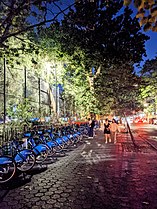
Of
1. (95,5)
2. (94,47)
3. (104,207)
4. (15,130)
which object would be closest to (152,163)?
(104,207)

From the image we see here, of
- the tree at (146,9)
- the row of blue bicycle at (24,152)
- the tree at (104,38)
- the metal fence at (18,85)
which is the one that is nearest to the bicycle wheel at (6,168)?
the row of blue bicycle at (24,152)

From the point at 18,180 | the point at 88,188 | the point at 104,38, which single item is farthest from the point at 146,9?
the point at 104,38

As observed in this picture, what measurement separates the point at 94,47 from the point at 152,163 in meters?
9.81

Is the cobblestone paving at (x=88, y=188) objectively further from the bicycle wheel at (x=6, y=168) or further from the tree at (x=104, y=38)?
the tree at (x=104, y=38)

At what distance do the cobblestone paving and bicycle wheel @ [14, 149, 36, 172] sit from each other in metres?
0.59

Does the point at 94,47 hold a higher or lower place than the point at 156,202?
higher

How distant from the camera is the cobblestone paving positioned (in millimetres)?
5516

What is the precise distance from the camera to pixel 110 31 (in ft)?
66.5

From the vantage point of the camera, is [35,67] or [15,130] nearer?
[15,130]

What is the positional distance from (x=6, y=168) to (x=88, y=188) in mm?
2842

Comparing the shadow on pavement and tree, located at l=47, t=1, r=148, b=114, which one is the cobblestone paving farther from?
tree, located at l=47, t=1, r=148, b=114

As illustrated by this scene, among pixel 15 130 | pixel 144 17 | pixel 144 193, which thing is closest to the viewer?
pixel 144 17

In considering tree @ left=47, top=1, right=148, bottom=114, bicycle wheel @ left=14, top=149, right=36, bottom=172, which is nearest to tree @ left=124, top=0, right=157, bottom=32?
bicycle wheel @ left=14, top=149, right=36, bottom=172

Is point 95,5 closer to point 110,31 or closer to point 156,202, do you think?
point 110,31
